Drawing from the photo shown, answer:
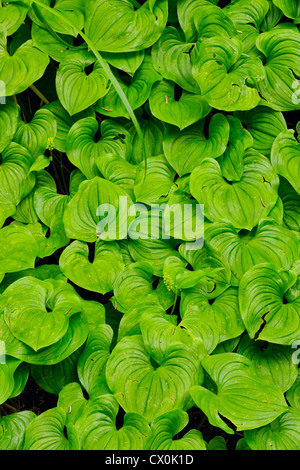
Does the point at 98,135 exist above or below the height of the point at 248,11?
below

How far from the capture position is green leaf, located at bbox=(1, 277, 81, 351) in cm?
140

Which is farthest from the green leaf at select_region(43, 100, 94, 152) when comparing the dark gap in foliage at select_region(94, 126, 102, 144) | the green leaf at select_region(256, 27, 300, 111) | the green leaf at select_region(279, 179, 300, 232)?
the green leaf at select_region(279, 179, 300, 232)

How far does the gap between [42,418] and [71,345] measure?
0.75ft

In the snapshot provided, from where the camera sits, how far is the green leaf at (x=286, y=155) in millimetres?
1646

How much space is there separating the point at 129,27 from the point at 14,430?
54.2 inches

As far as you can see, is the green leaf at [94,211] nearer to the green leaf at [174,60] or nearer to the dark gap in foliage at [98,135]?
the dark gap in foliage at [98,135]

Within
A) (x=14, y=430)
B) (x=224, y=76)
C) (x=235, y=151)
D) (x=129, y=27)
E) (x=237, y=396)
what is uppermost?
(x=129, y=27)

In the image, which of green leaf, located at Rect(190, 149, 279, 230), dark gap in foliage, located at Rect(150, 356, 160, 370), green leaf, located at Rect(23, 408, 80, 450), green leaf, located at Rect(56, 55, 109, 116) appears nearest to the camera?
green leaf, located at Rect(23, 408, 80, 450)

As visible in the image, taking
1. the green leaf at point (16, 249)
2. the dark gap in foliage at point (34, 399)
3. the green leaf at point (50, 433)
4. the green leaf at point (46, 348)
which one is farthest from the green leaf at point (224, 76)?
the dark gap in foliage at point (34, 399)

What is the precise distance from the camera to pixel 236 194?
1.63 m

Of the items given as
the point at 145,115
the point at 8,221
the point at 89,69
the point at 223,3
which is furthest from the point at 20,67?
the point at 223,3

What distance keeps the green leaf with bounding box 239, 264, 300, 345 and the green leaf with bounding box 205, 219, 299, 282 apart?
93mm

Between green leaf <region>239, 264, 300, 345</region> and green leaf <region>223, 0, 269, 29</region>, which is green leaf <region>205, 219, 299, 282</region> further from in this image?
green leaf <region>223, 0, 269, 29</region>

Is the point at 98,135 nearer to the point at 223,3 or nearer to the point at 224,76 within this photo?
the point at 224,76
